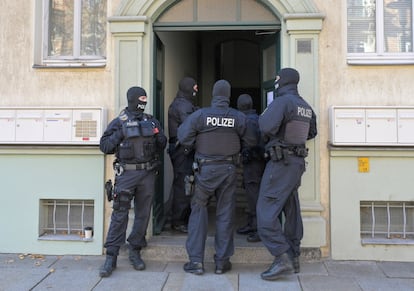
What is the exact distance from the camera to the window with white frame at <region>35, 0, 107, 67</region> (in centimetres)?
529

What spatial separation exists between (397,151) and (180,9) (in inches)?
126

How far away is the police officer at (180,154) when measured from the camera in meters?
5.29

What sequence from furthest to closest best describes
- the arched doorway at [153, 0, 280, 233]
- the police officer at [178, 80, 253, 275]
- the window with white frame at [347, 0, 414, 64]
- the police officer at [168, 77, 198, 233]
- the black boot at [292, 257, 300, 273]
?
the police officer at [168, 77, 198, 233] → the arched doorway at [153, 0, 280, 233] → the window with white frame at [347, 0, 414, 64] → the black boot at [292, 257, 300, 273] → the police officer at [178, 80, 253, 275]

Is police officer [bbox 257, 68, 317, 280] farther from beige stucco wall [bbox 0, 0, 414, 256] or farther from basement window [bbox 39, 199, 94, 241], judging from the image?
basement window [bbox 39, 199, 94, 241]

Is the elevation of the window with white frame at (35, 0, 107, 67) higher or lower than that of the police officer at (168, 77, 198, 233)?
higher

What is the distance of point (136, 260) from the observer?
4547mm

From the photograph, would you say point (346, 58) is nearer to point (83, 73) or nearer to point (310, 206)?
point (310, 206)

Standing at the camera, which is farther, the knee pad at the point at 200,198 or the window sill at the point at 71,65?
the window sill at the point at 71,65

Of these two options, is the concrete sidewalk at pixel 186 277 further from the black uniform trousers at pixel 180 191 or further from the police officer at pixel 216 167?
the black uniform trousers at pixel 180 191

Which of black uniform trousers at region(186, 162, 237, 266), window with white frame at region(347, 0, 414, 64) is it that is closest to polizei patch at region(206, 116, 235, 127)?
black uniform trousers at region(186, 162, 237, 266)

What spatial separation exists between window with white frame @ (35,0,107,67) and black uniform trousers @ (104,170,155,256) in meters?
1.80

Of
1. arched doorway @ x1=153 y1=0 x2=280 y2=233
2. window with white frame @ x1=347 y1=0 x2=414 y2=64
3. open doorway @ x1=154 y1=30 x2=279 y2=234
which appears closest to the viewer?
window with white frame @ x1=347 y1=0 x2=414 y2=64

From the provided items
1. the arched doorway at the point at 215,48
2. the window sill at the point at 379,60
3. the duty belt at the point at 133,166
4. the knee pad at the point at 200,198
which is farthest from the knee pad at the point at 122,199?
the window sill at the point at 379,60

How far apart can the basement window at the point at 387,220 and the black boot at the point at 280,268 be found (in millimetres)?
1211
